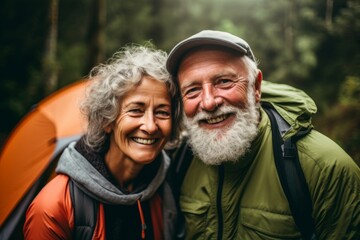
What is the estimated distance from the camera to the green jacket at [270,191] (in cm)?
194

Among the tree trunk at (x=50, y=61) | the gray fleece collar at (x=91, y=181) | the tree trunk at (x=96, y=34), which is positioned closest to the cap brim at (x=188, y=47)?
the gray fleece collar at (x=91, y=181)

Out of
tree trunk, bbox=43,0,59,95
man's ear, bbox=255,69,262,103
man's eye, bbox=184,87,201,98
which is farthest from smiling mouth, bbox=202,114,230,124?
tree trunk, bbox=43,0,59,95

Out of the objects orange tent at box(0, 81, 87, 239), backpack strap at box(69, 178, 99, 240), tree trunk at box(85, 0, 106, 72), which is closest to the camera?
backpack strap at box(69, 178, 99, 240)

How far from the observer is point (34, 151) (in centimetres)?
404

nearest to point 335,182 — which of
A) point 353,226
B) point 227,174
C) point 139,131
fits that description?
point 353,226

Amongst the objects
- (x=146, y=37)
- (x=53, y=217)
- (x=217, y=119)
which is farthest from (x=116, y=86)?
(x=146, y=37)

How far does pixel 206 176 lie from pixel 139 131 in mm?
727

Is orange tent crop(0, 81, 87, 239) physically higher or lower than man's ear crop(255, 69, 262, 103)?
lower

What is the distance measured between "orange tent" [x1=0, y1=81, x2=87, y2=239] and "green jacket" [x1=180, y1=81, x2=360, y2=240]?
1.66 m

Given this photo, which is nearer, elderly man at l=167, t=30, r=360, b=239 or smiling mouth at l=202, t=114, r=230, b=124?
elderly man at l=167, t=30, r=360, b=239

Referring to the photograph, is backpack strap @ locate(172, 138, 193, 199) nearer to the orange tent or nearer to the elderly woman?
the elderly woman

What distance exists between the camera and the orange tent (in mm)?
3535

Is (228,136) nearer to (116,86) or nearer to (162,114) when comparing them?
(162,114)

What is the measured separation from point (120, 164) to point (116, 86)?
2.34 ft
